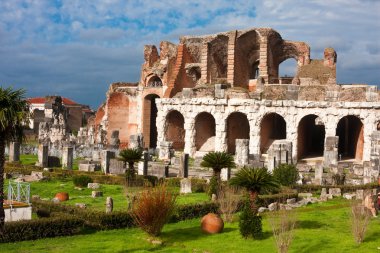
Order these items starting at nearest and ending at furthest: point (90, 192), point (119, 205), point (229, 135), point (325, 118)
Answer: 1. point (119, 205)
2. point (90, 192)
3. point (325, 118)
4. point (229, 135)

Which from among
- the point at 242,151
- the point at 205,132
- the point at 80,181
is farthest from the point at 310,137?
the point at 80,181

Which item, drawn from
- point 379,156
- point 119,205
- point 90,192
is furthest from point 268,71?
point 119,205

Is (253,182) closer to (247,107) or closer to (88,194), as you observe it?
(88,194)

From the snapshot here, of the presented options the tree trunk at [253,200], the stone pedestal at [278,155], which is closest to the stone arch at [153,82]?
the stone pedestal at [278,155]

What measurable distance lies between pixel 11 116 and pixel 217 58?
37.3m

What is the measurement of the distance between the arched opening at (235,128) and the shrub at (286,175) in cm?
1733

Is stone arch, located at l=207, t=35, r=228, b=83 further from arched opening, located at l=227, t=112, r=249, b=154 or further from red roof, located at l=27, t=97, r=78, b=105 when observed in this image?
red roof, located at l=27, t=97, r=78, b=105

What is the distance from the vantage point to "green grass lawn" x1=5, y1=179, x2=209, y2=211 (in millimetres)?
21141

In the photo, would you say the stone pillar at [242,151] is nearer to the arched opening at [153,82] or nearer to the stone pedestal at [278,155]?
the stone pedestal at [278,155]

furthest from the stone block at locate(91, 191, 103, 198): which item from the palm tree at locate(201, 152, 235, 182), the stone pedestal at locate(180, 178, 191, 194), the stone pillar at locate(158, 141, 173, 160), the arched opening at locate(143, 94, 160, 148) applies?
the arched opening at locate(143, 94, 160, 148)

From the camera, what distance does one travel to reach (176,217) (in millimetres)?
18203

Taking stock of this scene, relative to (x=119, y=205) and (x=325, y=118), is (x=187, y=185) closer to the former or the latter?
(x=119, y=205)

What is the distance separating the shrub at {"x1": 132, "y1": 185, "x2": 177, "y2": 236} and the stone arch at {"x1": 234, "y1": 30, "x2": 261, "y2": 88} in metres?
32.9

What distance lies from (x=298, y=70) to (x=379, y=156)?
17319mm
